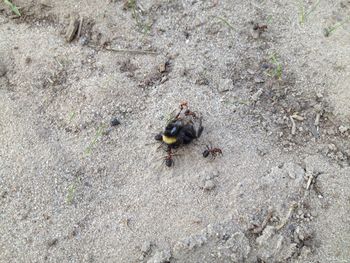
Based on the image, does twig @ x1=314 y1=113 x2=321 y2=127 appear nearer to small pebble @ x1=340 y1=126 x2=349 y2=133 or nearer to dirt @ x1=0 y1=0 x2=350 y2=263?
dirt @ x1=0 y1=0 x2=350 y2=263

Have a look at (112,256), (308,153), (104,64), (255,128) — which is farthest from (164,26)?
(112,256)

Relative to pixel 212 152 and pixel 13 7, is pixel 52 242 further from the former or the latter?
pixel 13 7

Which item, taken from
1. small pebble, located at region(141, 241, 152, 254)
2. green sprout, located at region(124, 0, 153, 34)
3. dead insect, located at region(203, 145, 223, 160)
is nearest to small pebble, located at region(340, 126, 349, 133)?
dead insect, located at region(203, 145, 223, 160)

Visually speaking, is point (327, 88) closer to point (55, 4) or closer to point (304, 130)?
point (304, 130)

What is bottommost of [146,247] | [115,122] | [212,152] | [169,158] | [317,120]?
[146,247]

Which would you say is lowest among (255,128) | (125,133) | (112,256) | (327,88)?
(112,256)

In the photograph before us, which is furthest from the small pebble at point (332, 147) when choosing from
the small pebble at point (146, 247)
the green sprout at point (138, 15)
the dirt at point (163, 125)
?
the green sprout at point (138, 15)

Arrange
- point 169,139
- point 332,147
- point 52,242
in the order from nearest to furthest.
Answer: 1. point 52,242
2. point 169,139
3. point 332,147

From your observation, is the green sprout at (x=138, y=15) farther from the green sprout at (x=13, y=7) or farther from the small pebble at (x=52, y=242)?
the small pebble at (x=52, y=242)

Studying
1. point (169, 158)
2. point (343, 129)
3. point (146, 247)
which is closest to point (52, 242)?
point (146, 247)
